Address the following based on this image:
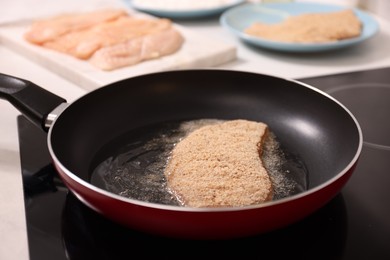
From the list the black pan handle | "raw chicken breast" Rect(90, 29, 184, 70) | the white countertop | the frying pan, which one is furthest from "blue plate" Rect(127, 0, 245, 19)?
the black pan handle

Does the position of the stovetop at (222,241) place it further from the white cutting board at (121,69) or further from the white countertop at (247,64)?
the white cutting board at (121,69)

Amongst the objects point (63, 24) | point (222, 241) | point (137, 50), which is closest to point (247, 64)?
point (137, 50)

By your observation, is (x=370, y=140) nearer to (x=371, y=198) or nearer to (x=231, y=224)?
(x=371, y=198)

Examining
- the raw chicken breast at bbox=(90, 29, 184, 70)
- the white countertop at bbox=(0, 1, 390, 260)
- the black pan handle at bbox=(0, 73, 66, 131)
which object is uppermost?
the black pan handle at bbox=(0, 73, 66, 131)

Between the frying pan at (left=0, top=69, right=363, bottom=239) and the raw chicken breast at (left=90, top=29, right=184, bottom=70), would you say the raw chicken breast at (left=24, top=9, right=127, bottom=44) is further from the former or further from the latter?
the frying pan at (left=0, top=69, right=363, bottom=239)

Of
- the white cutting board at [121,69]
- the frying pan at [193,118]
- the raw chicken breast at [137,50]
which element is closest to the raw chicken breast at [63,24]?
the white cutting board at [121,69]

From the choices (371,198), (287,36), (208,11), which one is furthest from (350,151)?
(208,11)

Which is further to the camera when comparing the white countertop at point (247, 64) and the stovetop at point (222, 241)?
the white countertop at point (247, 64)

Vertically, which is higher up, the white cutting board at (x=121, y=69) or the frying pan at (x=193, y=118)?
the frying pan at (x=193, y=118)
